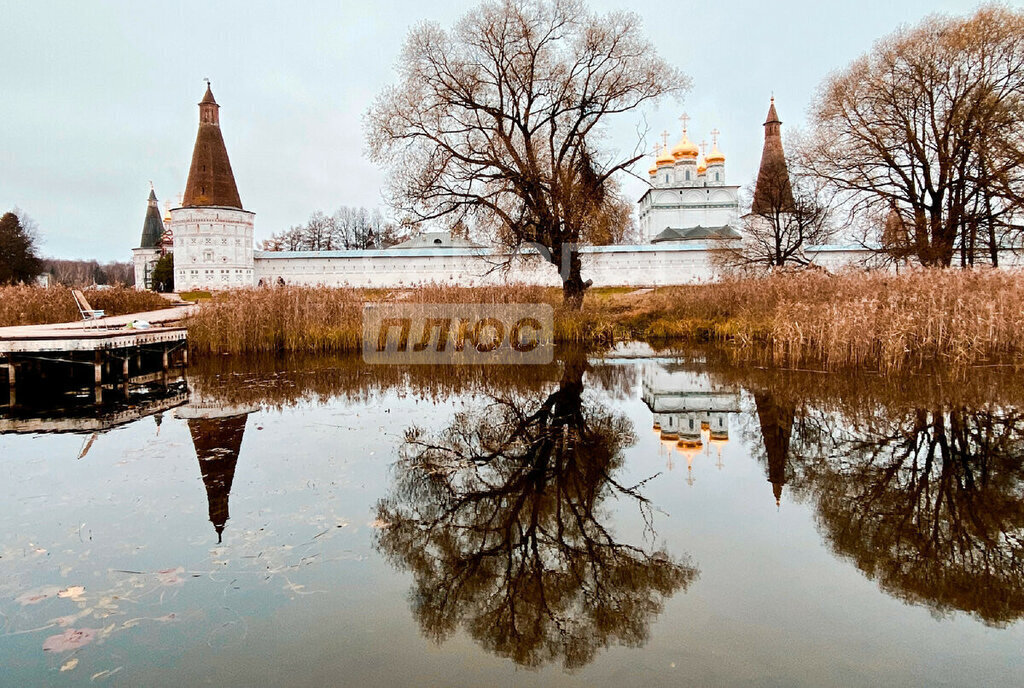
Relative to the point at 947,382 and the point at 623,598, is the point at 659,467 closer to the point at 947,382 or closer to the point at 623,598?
the point at 623,598

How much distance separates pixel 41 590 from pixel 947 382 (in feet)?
29.4

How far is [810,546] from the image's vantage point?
11.4 ft

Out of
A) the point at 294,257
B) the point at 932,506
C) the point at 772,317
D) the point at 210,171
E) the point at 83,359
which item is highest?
the point at 210,171

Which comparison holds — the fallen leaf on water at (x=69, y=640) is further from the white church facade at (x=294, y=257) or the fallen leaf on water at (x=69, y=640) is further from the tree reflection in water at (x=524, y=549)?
the white church facade at (x=294, y=257)

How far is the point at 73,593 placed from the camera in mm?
2992

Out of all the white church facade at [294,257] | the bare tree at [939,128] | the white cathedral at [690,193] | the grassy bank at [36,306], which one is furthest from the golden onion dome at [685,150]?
the grassy bank at [36,306]

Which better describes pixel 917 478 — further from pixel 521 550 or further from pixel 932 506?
pixel 521 550

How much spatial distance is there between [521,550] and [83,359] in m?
9.35

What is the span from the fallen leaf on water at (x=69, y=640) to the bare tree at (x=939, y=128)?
60.4 ft

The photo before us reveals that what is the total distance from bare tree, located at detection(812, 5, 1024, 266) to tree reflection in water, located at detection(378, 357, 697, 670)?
1541 cm

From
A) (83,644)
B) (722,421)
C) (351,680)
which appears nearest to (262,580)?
(83,644)

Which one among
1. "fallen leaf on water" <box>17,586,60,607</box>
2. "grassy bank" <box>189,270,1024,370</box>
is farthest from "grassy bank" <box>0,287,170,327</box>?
"fallen leaf on water" <box>17,586,60,607</box>

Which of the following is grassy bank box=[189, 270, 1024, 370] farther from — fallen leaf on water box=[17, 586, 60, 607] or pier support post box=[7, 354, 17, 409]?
fallen leaf on water box=[17, 586, 60, 607]

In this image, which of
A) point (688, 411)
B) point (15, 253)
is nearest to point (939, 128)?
point (688, 411)
